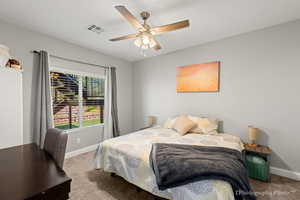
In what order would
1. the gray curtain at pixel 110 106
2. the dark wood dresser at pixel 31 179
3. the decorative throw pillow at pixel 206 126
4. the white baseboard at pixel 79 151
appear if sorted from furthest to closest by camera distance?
1. the gray curtain at pixel 110 106
2. the white baseboard at pixel 79 151
3. the decorative throw pillow at pixel 206 126
4. the dark wood dresser at pixel 31 179

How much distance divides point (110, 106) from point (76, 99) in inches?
33.2

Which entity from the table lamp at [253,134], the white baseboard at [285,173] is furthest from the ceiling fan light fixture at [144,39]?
the white baseboard at [285,173]

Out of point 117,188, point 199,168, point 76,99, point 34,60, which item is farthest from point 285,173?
point 34,60

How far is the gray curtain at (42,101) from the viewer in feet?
8.06

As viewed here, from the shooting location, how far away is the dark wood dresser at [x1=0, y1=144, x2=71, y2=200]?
0.77m

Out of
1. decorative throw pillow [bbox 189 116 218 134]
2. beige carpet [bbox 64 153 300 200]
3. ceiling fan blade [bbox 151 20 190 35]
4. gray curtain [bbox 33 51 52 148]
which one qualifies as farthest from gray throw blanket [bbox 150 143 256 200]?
gray curtain [bbox 33 51 52 148]

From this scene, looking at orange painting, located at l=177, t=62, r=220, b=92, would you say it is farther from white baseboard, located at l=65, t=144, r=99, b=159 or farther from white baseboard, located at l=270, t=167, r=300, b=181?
white baseboard, located at l=65, t=144, r=99, b=159

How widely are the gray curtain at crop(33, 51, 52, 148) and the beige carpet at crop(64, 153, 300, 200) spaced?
898mm

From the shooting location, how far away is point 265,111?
2389 mm

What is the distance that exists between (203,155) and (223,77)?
1886 mm

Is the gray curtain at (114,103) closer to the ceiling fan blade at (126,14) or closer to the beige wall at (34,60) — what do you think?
the beige wall at (34,60)

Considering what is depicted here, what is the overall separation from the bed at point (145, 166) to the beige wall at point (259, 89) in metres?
0.69

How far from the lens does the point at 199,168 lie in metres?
1.33

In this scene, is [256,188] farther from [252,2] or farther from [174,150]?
[252,2]
